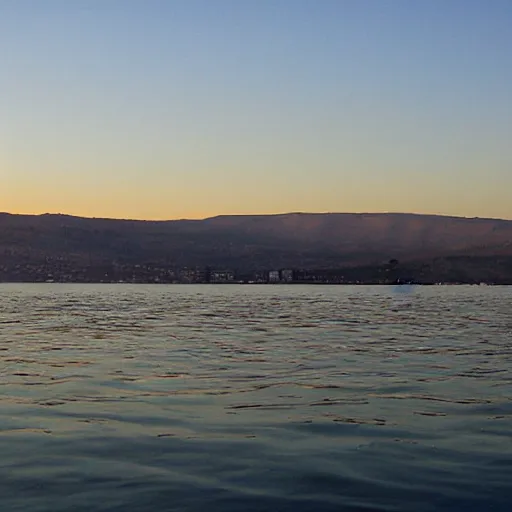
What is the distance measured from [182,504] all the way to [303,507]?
1.93 metres

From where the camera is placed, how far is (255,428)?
62.6 ft

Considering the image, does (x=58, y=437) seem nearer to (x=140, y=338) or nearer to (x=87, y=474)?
(x=87, y=474)

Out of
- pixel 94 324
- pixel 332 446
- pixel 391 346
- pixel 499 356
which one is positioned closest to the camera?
pixel 332 446

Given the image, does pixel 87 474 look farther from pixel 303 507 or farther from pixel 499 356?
pixel 499 356

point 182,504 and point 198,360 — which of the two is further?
point 198,360

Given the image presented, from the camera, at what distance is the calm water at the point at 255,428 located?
542 inches

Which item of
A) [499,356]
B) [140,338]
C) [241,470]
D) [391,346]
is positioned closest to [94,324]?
[140,338]

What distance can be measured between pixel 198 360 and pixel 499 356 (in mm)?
12953

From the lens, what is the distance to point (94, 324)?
2261 inches

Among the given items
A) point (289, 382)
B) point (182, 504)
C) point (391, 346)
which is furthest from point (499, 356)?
point (182, 504)

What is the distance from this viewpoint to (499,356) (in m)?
35.3

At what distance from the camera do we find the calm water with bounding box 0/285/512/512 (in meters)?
13.8

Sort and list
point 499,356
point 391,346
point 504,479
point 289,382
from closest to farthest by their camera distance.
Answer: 1. point 504,479
2. point 289,382
3. point 499,356
4. point 391,346

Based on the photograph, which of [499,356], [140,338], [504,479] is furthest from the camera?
[140,338]
